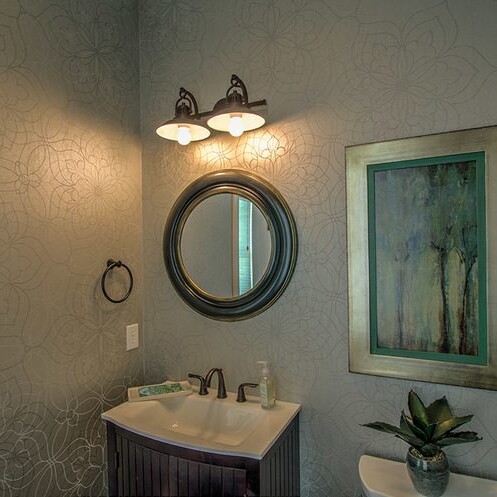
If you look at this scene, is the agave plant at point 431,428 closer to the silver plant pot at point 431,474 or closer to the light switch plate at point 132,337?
the silver plant pot at point 431,474

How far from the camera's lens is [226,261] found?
1.60 m

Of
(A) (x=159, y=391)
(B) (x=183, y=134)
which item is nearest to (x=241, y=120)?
(B) (x=183, y=134)

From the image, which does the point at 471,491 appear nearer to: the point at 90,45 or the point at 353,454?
the point at 353,454

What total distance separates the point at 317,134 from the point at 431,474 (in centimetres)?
120

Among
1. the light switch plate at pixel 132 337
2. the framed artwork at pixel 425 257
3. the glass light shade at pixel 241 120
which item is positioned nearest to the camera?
the framed artwork at pixel 425 257

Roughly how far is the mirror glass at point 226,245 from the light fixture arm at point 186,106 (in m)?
0.36

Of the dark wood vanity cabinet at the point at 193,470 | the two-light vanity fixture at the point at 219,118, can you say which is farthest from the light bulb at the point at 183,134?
the dark wood vanity cabinet at the point at 193,470

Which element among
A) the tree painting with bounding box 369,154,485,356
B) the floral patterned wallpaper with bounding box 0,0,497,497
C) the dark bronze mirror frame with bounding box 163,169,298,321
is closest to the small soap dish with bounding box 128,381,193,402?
the floral patterned wallpaper with bounding box 0,0,497,497

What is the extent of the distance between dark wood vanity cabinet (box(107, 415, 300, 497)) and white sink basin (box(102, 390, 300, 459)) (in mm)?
33

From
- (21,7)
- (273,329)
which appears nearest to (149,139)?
(21,7)

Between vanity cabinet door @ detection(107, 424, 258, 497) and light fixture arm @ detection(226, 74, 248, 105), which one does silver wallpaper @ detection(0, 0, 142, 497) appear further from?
light fixture arm @ detection(226, 74, 248, 105)

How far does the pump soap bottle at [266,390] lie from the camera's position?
4.67 ft

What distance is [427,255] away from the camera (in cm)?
125

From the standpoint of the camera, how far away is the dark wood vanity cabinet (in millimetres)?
1142
